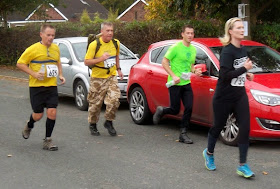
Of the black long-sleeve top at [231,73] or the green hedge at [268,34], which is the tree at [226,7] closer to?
the green hedge at [268,34]

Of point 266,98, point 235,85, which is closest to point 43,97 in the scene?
point 235,85

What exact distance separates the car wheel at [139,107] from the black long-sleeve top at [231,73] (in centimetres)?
357

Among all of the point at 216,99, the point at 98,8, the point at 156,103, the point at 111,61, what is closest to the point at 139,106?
the point at 156,103

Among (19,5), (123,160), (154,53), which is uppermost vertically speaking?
(19,5)

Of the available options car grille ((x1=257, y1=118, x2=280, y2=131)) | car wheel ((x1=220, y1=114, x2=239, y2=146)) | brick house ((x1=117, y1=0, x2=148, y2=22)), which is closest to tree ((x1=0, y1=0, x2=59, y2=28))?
car wheel ((x1=220, y1=114, x2=239, y2=146))

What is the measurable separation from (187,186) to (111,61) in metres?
3.37

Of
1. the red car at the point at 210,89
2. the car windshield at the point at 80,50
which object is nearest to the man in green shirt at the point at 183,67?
the red car at the point at 210,89

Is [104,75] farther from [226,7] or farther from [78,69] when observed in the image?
[226,7]

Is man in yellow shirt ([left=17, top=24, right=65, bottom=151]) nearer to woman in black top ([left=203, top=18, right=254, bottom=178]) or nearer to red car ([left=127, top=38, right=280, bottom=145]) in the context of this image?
red car ([left=127, top=38, right=280, bottom=145])

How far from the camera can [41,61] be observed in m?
7.97

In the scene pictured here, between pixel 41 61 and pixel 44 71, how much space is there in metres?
0.16

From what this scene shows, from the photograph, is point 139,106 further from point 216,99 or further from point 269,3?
point 269,3

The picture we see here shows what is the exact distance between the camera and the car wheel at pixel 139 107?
995cm

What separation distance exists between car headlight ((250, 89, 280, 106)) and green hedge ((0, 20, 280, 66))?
7.16m
